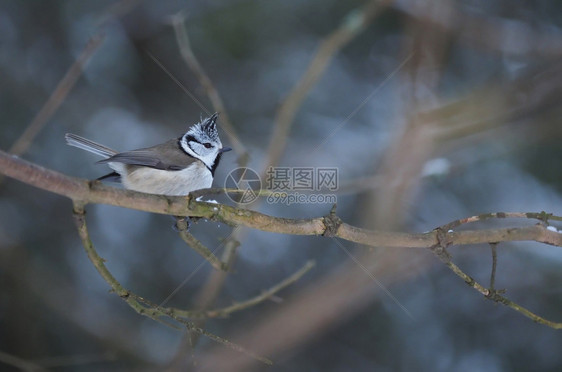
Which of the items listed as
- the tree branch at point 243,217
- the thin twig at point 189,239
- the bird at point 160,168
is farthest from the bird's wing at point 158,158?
the tree branch at point 243,217

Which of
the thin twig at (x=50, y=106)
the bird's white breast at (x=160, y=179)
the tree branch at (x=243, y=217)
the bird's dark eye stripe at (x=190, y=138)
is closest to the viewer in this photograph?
the tree branch at (x=243, y=217)

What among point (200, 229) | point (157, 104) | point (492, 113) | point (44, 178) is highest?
point (492, 113)

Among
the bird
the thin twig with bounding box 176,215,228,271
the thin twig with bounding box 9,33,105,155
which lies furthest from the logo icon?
the thin twig with bounding box 9,33,105,155

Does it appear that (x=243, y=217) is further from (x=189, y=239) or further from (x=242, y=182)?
(x=242, y=182)

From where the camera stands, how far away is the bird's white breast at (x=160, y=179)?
3.15 metres

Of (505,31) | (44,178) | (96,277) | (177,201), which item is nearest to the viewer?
(44,178)

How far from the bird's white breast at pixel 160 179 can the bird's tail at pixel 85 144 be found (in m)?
0.10

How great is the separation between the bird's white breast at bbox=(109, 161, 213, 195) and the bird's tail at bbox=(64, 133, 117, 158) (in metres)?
0.10

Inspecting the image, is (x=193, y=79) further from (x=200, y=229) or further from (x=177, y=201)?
(x=177, y=201)

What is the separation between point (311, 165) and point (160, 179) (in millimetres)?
1394

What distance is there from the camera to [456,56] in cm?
452

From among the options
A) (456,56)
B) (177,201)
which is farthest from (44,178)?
(456,56)

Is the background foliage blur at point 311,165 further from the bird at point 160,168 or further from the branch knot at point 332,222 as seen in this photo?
the branch knot at point 332,222

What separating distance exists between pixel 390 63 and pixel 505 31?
86 cm
